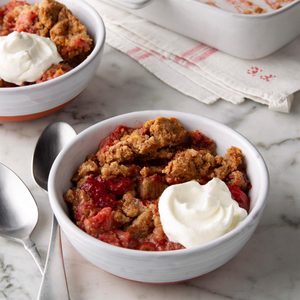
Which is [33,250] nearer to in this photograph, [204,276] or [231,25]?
[204,276]

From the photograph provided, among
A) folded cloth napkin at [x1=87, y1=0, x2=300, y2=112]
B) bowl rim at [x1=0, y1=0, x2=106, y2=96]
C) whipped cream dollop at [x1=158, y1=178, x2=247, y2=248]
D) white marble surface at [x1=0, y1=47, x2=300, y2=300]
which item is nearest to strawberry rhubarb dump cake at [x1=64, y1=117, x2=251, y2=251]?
whipped cream dollop at [x1=158, y1=178, x2=247, y2=248]

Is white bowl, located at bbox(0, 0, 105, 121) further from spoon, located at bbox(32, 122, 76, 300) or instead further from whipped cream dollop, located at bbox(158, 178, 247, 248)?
whipped cream dollop, located at bbox(158, 178, 247, 248)

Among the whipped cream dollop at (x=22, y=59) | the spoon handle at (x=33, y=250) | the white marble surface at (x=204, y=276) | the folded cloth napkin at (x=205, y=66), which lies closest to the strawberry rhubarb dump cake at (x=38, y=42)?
the whipped cream dollop at (x=22, y=59)

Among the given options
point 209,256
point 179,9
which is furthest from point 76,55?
point 209,256

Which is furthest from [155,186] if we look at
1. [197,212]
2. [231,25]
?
[231,25]

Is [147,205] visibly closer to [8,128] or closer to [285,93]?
[8,128]

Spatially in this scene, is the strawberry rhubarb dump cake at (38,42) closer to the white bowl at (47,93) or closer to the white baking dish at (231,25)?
the white bowl at (47,93)
